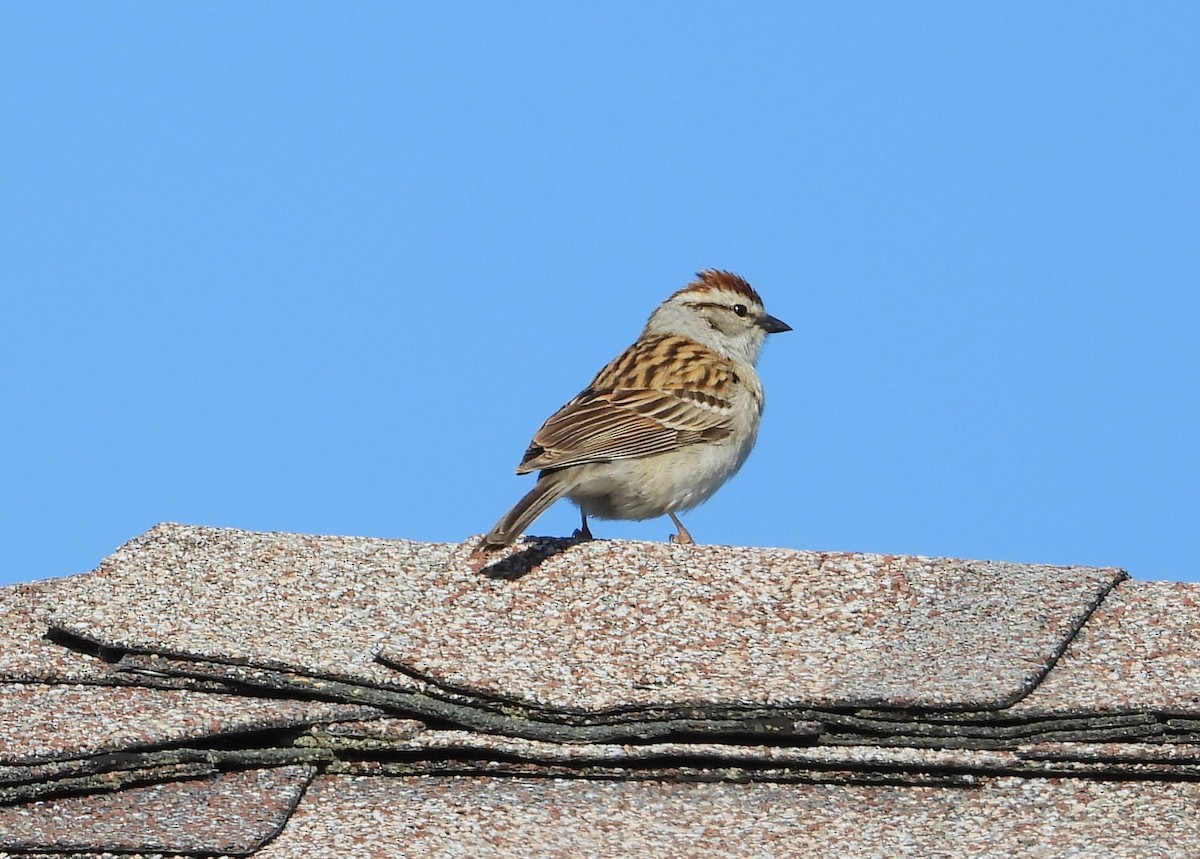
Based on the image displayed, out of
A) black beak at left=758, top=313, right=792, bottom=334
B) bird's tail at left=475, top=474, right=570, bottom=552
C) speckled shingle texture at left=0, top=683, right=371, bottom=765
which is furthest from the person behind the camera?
black beak at left=758, top=313, right=792, bottom=334

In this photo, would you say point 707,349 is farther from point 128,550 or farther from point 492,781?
point 492,781

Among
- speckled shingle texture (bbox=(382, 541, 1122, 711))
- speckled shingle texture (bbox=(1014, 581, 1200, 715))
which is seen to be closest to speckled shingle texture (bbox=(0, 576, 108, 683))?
speckled shingle texture (bbox=(382, 541, 1122, 711))

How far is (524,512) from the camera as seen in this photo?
729 cm

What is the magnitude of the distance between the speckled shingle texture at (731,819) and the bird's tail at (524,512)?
1317 mm

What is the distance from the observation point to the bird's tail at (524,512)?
7.13m

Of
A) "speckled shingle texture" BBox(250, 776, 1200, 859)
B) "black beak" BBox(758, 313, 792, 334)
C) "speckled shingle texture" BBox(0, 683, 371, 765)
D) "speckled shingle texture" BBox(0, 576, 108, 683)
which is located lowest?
"speckled shingle texture" BBox(250, 776, 1200, 859)

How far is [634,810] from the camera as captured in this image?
5.76 metres

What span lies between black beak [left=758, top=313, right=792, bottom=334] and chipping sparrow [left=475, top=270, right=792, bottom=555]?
0.20 m

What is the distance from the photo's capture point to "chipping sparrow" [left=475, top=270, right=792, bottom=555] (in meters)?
7.88

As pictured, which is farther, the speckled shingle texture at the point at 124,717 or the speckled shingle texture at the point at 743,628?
the speckled shingle texture at the point at 743,628

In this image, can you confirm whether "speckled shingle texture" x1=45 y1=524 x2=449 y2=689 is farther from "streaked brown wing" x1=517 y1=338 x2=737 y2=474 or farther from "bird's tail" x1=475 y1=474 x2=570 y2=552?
"streaked brown wing" x1=517 y1=338 x2=737 y2=474

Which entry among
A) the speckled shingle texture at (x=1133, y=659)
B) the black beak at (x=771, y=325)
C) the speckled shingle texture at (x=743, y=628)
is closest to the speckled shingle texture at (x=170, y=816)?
the speckled shingle texture at (x=743, y=628)

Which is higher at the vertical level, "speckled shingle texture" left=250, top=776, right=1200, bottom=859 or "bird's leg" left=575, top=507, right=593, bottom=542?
"bird's leg" left=575, top=507, right=593, bottom=542

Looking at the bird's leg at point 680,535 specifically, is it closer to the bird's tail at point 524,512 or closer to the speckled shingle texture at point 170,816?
the bird's tail at point 524,512
